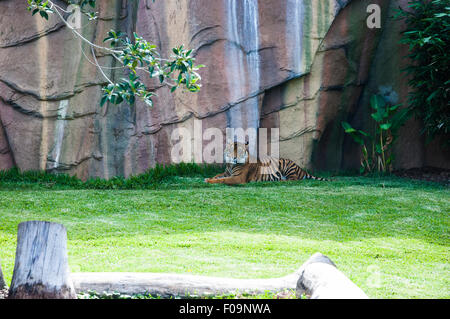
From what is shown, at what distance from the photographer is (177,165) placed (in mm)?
8297

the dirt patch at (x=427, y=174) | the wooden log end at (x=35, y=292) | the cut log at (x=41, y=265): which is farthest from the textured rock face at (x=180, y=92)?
the wooden log end at (x=35, y=292)

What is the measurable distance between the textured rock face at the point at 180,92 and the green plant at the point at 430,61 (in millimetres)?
521

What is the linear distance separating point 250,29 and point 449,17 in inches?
126

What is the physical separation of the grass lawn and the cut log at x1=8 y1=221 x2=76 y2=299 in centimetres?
90

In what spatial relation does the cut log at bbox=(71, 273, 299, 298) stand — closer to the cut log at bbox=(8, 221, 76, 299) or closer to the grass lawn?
the cut log at bbox=(8, 221, 76, 299)

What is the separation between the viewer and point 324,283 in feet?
8.84

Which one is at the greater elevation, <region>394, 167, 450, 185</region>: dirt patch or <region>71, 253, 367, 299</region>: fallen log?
<region>394, 167, 450, 185</region>: dirt patch

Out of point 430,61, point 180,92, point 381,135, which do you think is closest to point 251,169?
point 180,92

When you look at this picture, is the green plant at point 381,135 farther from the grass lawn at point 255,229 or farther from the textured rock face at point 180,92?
the grass lawn at point 255,229

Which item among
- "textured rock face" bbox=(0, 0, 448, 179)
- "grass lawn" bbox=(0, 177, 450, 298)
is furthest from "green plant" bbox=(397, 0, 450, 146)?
"grass lawn" bbox=(0, 177, 450, 298)

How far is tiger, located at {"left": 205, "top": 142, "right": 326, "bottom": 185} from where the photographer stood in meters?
7.77

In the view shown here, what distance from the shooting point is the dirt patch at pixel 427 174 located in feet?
28.7
